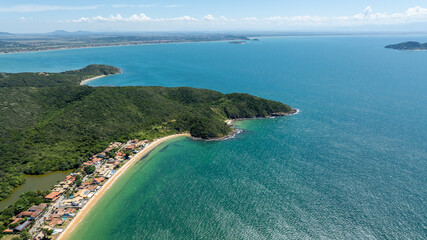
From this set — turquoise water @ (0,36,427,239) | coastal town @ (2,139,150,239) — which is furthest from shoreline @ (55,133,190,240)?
turquoise water @ (0,36,427,239)

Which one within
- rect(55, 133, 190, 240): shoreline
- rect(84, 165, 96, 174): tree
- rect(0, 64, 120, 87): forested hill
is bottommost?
rect(55, 133, 190, 240): shoreline

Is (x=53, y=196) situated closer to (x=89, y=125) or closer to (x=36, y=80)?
(x=89, y=125)

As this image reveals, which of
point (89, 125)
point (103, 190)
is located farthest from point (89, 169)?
point (89, 125)

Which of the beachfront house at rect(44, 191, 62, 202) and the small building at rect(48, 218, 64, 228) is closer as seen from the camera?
the small building at rect(48, 218, 64, 228)

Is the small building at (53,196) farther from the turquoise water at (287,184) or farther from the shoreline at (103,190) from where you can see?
the turquoise water at (287,184)

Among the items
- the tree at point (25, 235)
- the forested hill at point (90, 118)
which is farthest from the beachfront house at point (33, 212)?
the forested hill at point (90, 118)

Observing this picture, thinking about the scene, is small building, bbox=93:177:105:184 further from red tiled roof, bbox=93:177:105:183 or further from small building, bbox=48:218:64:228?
small building, bbox=48:218:64:228

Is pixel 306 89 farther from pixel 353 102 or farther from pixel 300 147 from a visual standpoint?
pixel 300 147
